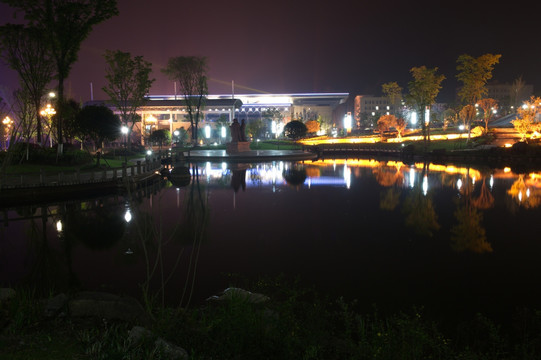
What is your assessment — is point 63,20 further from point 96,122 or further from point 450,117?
point 450,117

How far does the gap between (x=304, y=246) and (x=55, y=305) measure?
7.08 metres

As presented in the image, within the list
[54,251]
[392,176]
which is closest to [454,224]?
[54,251]

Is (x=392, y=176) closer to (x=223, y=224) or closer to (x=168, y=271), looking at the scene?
(x=223, y=224)

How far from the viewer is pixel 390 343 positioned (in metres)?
5.58

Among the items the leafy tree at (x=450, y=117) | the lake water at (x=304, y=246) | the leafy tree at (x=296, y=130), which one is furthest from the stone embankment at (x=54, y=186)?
the leafy tree at (x=450, y=117)

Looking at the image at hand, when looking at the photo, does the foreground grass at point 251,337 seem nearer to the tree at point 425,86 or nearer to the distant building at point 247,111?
the tree at point 425,86

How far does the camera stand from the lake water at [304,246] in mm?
8523

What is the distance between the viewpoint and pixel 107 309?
609cm

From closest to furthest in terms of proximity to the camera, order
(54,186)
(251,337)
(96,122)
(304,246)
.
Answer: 1. (251,337)
2. (304,246)
3. (54,186)
4. (96,122)

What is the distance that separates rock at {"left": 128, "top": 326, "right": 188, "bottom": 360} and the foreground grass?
6 cm

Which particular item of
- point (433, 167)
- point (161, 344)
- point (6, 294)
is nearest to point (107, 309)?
point (161, 344)

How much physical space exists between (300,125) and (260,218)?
185 ft

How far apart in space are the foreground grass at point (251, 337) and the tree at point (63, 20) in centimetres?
2529

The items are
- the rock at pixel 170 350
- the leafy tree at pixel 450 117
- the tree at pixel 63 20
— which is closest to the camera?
the rock at pixel 170 350
